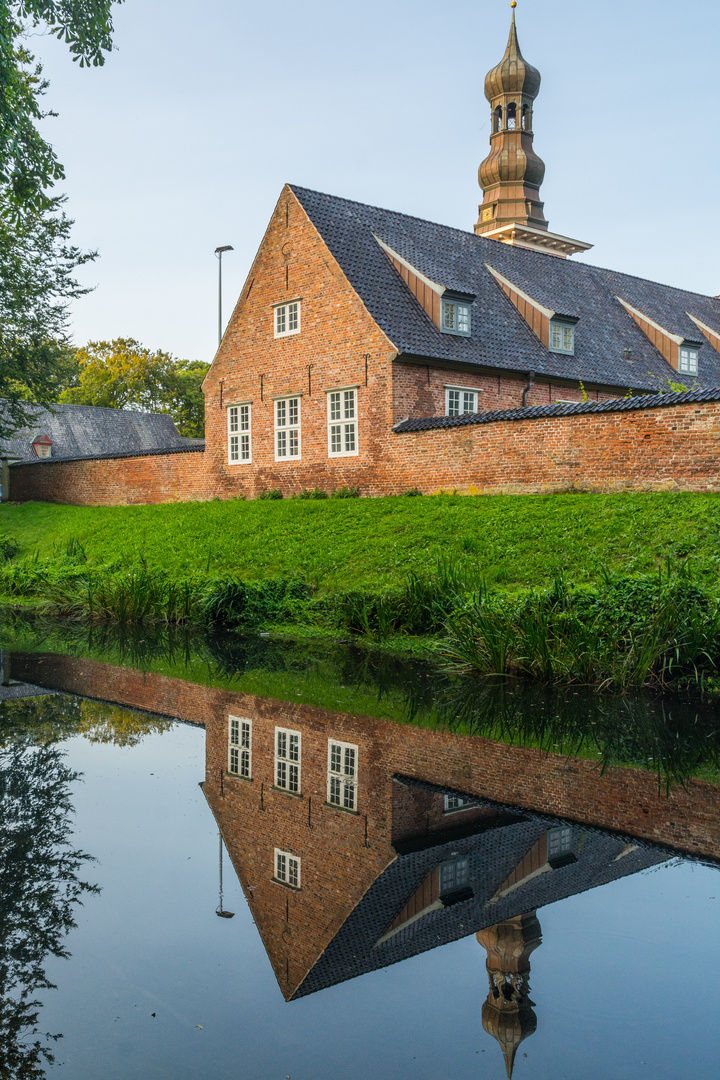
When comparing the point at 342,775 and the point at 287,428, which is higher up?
the point at 287,428

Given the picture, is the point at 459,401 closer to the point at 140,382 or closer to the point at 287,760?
the point at 287,760

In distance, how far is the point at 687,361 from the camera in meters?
31.8

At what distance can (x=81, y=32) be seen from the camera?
14969mm

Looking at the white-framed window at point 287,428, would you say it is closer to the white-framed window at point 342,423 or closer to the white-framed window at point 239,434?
the white-framed window at point 239,434

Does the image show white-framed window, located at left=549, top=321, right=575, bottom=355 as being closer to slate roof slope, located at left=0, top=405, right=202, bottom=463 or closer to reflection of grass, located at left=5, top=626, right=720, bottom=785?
reflection of grass, located at left=5, top=626, right=720, bottom=785

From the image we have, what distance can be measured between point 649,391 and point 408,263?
9.32 metres

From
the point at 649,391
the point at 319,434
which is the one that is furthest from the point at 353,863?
the point at 649,391

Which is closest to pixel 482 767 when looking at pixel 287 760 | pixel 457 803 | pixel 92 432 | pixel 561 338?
pixel 457 803

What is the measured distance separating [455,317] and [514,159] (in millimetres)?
25173

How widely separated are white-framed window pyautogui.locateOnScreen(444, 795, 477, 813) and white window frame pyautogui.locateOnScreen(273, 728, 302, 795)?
3.25 feet

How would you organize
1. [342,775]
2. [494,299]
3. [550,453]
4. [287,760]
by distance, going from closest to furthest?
[342,775], [287,760], [550,453], [494,299]

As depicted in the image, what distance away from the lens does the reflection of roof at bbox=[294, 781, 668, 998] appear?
3.96 m

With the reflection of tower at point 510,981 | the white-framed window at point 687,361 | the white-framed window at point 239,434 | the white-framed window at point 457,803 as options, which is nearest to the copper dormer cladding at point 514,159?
the white-framed window at point 687,361

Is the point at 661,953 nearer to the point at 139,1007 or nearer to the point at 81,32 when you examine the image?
the point at 139,1007
